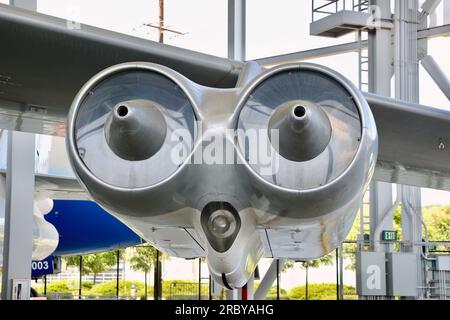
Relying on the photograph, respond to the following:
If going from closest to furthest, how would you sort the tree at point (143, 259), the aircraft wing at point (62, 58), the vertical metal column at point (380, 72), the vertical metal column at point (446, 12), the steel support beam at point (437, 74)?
the aircraft wing at point (62, 58)
the vertical metal column at point (380, 72)
the steel support beam at point (437, 74)
the vertical metal column at point (446, 12)
the tree at point (143, 259)

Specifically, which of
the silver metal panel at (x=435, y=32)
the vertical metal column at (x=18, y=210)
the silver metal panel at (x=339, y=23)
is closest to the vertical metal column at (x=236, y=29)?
the vertical metal column at (x=18, y=210)

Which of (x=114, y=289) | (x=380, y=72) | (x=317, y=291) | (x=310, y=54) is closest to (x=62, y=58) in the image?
(x=380, y=72)

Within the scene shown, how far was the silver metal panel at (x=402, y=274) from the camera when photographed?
34.9 feet

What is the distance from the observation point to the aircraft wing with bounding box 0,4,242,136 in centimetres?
348

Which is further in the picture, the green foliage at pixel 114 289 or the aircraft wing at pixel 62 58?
the green foliage at pixel 114 289

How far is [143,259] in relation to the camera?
1121 inches

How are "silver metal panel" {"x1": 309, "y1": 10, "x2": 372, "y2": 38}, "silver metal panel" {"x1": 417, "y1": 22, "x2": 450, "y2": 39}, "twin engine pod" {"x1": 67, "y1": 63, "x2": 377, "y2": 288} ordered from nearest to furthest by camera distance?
"twin engine pod" {"x1": 67, "y1": 63, "x2": 377, "y2": 288}
"silver metal panel" {"x1": 309, "y1": 10, "x2": 372, "y2": 38}
"silver metal panel" {"x1": 417, "y1": 22, "x2": 450, "y2": 39}

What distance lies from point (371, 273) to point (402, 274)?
483mm

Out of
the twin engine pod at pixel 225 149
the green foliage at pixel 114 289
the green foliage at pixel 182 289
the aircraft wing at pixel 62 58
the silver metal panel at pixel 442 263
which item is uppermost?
the green foliage at pixel 114 289

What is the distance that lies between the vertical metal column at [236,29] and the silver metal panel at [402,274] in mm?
4241

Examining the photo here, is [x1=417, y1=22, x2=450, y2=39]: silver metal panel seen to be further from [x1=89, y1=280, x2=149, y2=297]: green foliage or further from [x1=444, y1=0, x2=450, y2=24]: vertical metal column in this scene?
[x1=89, y1=280, x2=149, y2=297]: green foliage

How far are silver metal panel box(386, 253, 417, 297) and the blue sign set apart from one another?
6.02m

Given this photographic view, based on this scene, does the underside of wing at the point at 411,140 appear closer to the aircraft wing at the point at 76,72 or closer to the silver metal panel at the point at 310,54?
the aircraft wing at the point at 76,72

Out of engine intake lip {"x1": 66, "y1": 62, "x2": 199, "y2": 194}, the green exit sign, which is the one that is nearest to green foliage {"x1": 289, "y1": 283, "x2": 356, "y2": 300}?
the green exit sign
